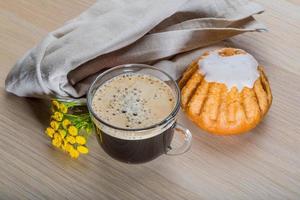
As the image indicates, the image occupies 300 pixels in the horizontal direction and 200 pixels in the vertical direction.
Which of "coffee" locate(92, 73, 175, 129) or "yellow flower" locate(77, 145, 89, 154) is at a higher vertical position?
"coffee" locate(92, 73, 175, 129)

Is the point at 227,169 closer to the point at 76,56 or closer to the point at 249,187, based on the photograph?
the point at 249,187

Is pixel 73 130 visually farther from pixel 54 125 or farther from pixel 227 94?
pixel 227 94

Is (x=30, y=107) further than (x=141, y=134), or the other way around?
(x=30, y=107)

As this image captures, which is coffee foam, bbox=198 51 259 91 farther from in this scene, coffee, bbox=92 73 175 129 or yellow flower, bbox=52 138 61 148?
yellow flower, bbox=52 138 61 148

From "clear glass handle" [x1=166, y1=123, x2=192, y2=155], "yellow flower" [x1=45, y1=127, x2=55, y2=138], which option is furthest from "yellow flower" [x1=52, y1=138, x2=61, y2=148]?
"clear glass handle" [x1=166, y1=123, x2=192, y2=155]

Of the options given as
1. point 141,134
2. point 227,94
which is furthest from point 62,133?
point 227,94

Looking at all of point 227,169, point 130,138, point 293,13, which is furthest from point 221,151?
point 293,13

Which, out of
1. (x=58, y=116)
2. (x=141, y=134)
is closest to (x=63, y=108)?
(x=58, y=116)
